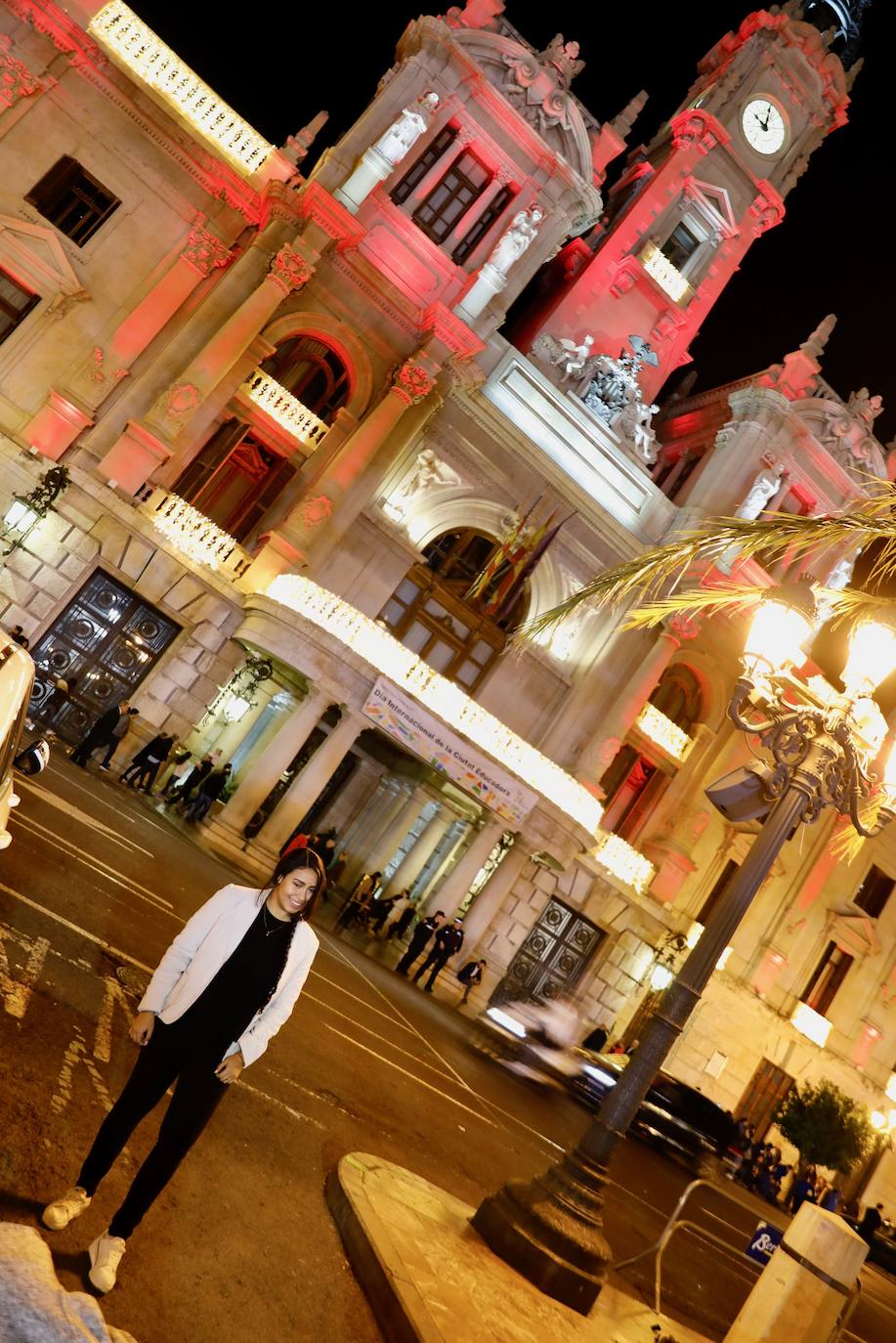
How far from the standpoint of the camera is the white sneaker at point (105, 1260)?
3457mm

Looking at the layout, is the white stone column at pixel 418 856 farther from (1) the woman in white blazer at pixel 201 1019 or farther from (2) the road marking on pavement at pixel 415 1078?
(1) the woman in white blazer at pixel 201 1019

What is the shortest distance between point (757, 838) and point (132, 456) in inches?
671

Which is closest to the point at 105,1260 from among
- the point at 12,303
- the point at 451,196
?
the point at 12,303

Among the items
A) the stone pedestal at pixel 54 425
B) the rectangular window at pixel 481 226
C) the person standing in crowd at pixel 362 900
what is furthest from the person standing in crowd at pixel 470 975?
the rectangular window at pixel 481 226

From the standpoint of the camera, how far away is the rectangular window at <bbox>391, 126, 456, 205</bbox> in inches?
941

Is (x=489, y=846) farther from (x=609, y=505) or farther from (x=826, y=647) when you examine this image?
(x=826, y=647)

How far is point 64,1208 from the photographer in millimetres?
3600

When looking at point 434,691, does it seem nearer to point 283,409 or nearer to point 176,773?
point 176,773

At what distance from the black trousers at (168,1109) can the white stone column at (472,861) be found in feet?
58.4

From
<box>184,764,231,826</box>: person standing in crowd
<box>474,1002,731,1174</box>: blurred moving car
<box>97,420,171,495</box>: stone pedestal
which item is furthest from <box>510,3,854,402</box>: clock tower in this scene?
<box>474,1002,731,1174</box>: blurred moving car

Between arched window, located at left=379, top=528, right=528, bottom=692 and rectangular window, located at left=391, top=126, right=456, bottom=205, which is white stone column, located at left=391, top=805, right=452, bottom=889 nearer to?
arched window, located at left=379, top=528, right=528, bottom=692

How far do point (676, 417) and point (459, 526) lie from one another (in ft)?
37.8

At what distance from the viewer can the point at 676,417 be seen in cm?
3164

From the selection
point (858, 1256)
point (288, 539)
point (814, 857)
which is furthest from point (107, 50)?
point (814, 857)
